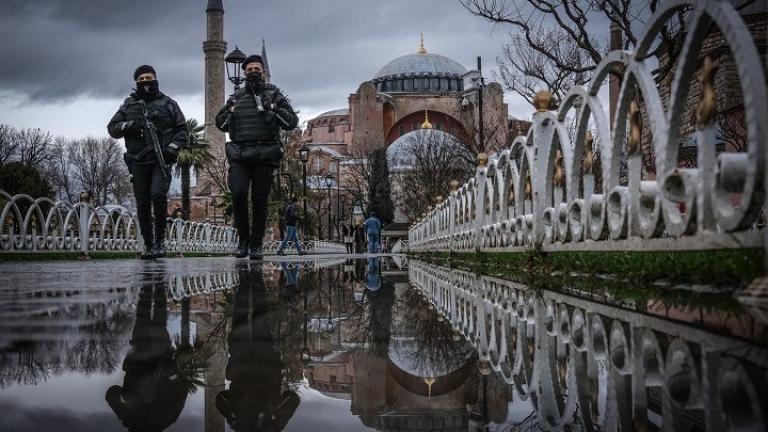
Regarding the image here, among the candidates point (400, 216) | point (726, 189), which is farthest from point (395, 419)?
point (400, 216)

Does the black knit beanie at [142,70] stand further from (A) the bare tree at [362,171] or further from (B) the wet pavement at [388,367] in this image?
(A) the bare tree at [362,171]

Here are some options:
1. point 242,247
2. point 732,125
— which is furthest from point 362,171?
point 242,247

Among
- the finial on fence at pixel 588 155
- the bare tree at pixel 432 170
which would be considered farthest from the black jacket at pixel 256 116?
the bare tree at pixel 432 170

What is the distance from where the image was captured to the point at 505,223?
6.23m

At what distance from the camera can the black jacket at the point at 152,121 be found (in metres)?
8.98

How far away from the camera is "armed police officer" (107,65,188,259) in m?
8.96

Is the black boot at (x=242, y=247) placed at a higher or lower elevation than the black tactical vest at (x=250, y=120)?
lower

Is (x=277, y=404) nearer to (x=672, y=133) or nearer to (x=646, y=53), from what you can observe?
(x=672, y=133)

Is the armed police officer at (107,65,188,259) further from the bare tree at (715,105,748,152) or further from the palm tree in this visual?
the palm tree

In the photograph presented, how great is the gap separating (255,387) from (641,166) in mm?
2637

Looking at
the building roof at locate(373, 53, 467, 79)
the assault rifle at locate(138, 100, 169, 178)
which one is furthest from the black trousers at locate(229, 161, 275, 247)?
the building roof at locate(373, 53, 467, 79)

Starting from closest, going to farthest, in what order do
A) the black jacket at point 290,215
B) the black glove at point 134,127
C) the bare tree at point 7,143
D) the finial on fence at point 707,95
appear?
→ the finial on fence at point 707,95 → the black glove at point 134,127 → the black jacket at point 290,215 → the bare tree at point 7,143

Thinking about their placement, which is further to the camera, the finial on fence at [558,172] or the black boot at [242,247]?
the black boot at [242,247]

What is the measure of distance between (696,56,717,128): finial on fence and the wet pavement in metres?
0.59
